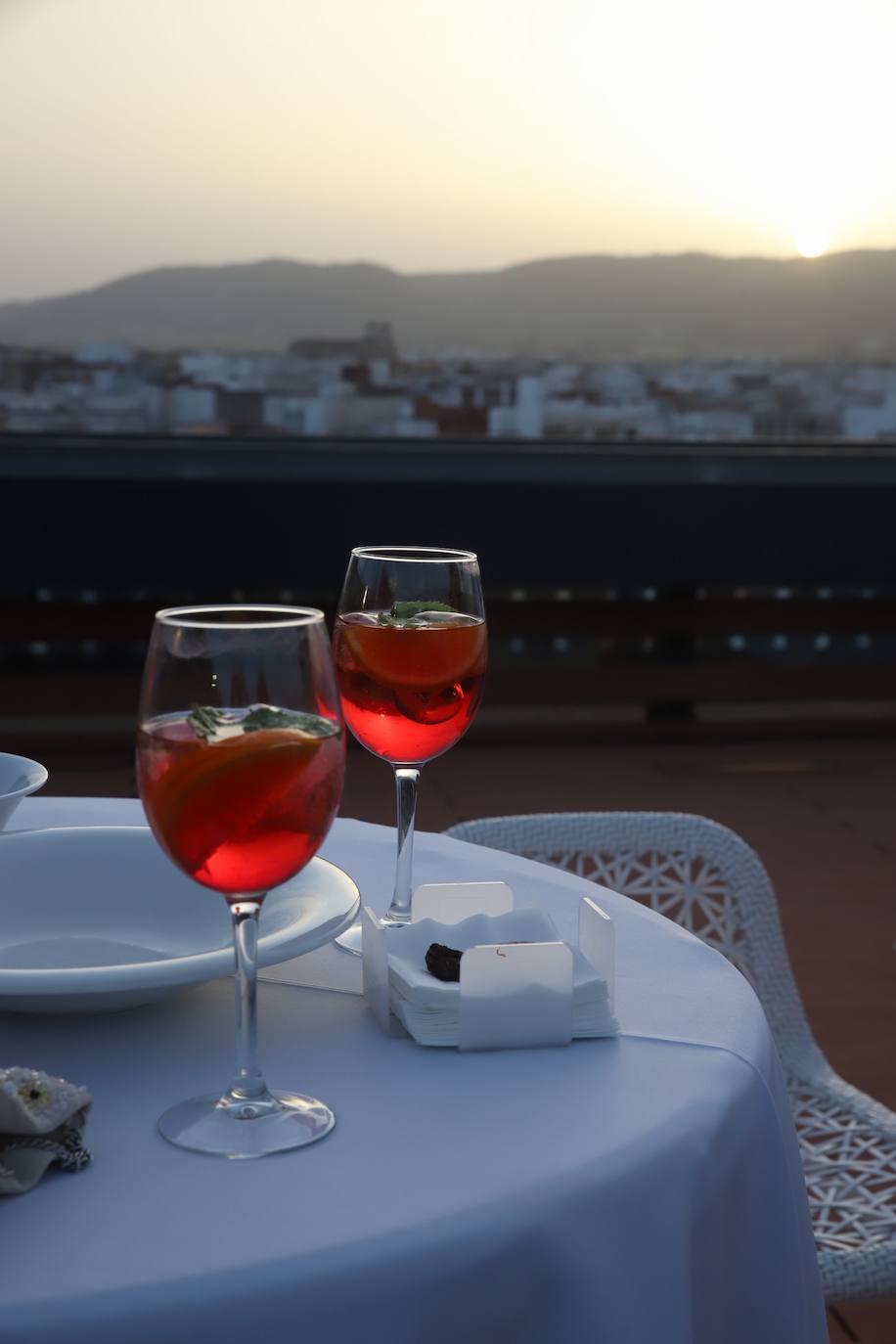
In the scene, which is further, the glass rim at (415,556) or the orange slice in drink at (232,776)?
the glass rim at (415,556)

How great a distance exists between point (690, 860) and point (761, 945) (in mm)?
121

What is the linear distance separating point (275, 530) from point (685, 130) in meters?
2.19

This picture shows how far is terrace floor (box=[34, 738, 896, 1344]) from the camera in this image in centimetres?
285

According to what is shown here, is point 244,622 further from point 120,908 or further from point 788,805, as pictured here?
point 788,805

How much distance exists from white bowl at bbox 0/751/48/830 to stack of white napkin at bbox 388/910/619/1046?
24 cm

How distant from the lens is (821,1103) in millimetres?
1438

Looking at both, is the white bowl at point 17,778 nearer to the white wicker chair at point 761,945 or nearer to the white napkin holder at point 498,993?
the white napkin holder at point 498,993

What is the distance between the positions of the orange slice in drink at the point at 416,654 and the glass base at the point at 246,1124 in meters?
0.26

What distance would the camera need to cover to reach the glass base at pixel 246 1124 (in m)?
0.60

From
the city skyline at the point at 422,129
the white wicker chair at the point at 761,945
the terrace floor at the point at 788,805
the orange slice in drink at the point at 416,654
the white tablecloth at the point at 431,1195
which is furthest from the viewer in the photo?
the city skyline at the point at 422,129

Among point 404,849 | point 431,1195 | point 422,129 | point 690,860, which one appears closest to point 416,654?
point 404,849

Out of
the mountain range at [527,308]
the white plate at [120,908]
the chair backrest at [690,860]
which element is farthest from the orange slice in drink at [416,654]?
the mountain range at [527,308]

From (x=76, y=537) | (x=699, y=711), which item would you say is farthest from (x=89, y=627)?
(x=699, y=711)

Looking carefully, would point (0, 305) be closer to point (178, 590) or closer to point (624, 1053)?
point (178, 590)
